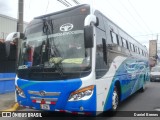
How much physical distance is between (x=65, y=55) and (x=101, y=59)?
3.41 feet

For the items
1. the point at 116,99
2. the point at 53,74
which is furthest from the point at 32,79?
the point at 116,99

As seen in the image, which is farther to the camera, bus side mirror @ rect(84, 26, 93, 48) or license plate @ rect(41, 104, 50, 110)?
license plate @ rect(41, 104, 50, 110)

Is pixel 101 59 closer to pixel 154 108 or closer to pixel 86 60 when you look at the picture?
pixel 86 60

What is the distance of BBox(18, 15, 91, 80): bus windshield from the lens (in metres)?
5.93

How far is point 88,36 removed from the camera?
572 cm

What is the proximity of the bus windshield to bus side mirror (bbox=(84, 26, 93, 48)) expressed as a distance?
294 millimetres

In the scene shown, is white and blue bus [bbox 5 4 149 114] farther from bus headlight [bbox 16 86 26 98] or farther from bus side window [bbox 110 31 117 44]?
bus side window [bbox 110 31 117 44]

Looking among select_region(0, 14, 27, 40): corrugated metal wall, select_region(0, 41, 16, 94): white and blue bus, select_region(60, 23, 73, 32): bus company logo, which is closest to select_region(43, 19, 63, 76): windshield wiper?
select_region(60, 23, 73, 32): bus company logo

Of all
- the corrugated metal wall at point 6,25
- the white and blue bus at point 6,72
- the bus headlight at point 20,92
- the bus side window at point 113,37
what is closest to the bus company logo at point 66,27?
the bus headlight at point 20,92

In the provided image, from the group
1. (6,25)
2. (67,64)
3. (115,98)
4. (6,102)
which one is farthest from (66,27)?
(6,25)

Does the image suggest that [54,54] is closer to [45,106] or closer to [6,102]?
[45,106]

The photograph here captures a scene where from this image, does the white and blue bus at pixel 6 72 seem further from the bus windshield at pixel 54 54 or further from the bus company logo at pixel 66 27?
the bus company logo at pixel 66 27

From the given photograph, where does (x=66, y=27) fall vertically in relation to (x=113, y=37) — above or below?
above

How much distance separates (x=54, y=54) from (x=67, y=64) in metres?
0.52
